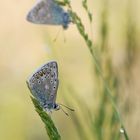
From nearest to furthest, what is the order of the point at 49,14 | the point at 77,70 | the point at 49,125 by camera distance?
the point at 49,125 → the point at 49,14 → the point at 77,70

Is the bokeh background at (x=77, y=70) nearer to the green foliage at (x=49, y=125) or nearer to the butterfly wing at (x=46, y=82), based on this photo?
the butterfly wing at (x=46, y=82)

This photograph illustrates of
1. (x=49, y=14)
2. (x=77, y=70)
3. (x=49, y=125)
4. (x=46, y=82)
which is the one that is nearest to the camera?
(x=49, y=125)

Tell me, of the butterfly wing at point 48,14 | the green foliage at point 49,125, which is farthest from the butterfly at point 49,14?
the green foliage at point 49,125

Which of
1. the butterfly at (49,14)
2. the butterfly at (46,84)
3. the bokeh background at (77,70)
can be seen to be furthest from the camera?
the bokeh background at (77,70)

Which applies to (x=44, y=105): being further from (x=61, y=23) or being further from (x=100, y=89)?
(x=100, y=89)

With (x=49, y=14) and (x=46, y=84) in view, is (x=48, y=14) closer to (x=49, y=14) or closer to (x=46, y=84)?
(x=49, y=14)

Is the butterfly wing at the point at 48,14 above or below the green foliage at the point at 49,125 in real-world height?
above

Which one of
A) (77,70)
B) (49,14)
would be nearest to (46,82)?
(49,14)

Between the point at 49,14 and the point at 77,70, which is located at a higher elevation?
the point at 49,14

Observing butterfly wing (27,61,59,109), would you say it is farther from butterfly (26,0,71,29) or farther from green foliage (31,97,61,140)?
butterfly (26,0,71,29)
